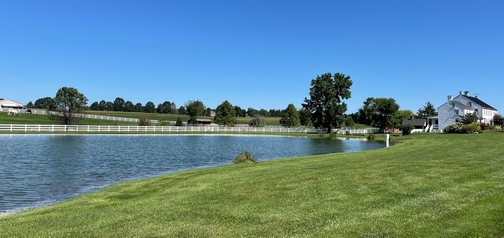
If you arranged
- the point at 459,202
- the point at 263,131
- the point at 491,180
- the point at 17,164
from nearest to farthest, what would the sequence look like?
the point at 459,202
the point at 491,180
the point at 17,164
the point at 263,131

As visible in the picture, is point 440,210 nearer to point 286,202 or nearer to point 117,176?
point 286,202

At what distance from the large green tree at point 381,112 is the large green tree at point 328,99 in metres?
16.9

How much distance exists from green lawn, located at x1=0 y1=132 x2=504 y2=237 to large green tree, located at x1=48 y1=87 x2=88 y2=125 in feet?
191

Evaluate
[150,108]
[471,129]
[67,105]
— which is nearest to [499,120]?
[471,129]

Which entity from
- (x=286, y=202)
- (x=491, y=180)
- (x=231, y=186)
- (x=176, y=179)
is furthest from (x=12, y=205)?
(x=491, y=180)

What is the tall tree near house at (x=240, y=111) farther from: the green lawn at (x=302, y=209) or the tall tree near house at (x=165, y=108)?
the green lawn at (x=302, y=209)

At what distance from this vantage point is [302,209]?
22.5 ft

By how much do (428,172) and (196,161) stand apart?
1445 centimetres

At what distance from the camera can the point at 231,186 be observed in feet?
33.0

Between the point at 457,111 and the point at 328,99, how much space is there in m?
23.3

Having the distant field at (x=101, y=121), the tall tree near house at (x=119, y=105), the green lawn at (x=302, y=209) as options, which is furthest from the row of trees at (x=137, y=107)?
the green lawn at (x=302, y=209)

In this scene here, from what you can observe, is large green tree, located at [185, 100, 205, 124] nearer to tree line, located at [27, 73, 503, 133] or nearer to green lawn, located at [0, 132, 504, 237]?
tree line, located at [27, 73, 503, 133]

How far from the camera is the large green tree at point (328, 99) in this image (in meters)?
68.9

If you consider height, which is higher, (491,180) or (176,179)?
(491,180)
